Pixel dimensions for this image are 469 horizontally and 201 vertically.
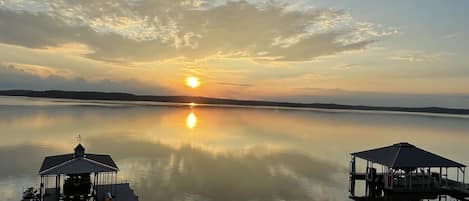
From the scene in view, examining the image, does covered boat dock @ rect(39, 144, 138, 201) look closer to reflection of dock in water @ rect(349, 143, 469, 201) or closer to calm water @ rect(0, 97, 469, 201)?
calm water @ rect(0, 97, 469, 201)

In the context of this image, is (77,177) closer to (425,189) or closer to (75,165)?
(75,165)

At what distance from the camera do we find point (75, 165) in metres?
19.7

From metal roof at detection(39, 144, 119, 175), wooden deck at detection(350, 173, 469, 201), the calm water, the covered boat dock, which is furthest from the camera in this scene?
wooden deck at detection(350, 173, 469, 201)

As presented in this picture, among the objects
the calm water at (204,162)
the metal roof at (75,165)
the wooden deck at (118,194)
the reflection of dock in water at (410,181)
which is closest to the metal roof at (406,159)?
the reflection of dock in water at (410,181)

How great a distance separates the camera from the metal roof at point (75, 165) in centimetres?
1930

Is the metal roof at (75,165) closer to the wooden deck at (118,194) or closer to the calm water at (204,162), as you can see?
the wooden deck at (118,194)

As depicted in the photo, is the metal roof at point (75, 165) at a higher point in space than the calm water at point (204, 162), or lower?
higher

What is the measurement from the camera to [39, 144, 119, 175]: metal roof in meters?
19.3

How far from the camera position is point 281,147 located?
4884cm

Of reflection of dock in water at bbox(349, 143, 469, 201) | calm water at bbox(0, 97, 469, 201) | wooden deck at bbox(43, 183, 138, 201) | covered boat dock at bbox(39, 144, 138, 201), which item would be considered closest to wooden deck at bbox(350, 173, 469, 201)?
reflection of dock in water at bbox(349, 143, 469, 201)

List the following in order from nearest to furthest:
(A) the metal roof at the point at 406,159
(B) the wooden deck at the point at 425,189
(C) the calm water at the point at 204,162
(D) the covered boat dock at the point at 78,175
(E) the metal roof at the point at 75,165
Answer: (E) the metal roof at the point at 75,165, (D) the covered boat dock at the point at 78,175, (C) the calm water at the point at 204,162, (B) the wooden deck at the point at 425,189, (A) the metal roof at the point at 406,159

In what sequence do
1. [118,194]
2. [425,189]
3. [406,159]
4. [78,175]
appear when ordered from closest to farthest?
[78,175] → [118,194] → [406,159] → [425,189]

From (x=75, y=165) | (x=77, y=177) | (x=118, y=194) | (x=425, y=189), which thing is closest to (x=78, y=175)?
(x=77, y=177)

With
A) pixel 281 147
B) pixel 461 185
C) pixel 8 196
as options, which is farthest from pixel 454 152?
pixel 8 196
